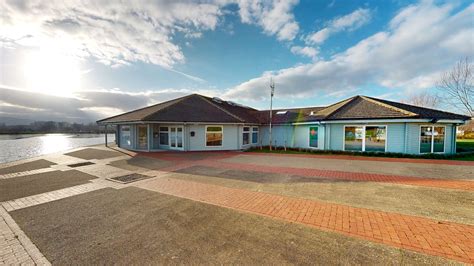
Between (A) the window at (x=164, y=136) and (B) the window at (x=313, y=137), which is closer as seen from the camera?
(B) the window at (x=313, y=137)

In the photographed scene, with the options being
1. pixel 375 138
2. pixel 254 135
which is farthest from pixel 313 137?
pixel 254 135

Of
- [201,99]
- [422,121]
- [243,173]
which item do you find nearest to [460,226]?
[243,173]

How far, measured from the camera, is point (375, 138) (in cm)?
1349

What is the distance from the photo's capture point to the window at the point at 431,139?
506 inches

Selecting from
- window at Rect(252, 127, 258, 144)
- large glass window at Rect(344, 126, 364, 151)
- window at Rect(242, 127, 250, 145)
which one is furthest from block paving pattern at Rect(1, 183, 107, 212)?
large glass window at Rect(344, 126, 364, 151)

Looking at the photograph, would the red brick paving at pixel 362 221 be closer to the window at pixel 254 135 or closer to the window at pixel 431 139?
the window at pixel 431 139

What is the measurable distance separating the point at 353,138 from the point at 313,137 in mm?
3082

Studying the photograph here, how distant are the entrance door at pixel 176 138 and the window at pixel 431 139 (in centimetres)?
1728

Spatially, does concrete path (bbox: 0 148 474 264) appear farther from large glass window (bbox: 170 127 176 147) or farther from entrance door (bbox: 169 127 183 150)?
large glass window (bbox: 170 127 176 147)

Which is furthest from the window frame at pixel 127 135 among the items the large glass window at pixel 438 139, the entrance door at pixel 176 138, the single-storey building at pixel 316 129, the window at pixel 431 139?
the large glass window at pixel 438 139

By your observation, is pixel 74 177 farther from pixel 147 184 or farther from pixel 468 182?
pixel 468 182

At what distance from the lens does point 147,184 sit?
672 cm

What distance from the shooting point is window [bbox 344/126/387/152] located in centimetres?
1333

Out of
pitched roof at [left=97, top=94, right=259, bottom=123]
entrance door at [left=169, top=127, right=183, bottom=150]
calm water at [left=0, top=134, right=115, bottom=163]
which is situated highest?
pitched roof at [left=97, top=94, right=259, bottom=123]
